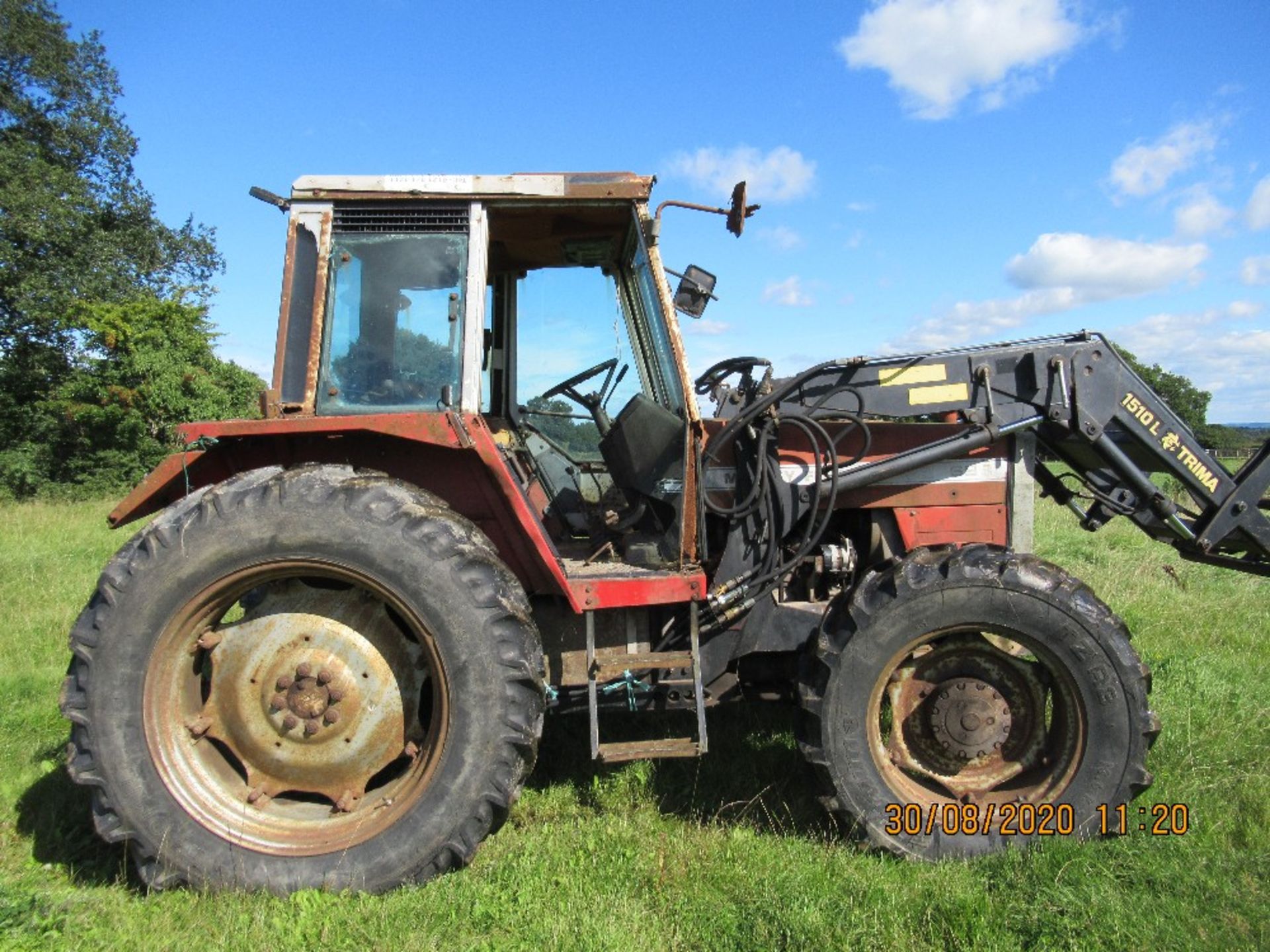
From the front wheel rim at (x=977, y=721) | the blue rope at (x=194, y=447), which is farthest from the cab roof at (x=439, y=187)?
the front wheel rim at (x=977, y=721)

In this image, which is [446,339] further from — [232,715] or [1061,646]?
[1061,646]

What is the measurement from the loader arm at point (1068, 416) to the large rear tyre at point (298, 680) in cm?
133

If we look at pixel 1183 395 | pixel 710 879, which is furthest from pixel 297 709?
pixel 1183 395

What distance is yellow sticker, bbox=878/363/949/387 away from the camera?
356 centimetres

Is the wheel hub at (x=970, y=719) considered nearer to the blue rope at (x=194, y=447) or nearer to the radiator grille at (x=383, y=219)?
the radiator grille at (x=383, y=219)

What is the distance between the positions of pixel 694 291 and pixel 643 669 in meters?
1.58

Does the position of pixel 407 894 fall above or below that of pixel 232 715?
below

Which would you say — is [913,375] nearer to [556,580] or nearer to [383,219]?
[556,580]

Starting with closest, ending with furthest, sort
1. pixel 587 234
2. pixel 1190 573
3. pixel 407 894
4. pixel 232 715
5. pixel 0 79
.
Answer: pixel 407 894 < pixel 232 715 < pixel 587 234 < pixel 1190 573 < pixel 0 79

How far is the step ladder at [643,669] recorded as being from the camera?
309 cm

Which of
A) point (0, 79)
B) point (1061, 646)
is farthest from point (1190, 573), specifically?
point (0, 79)

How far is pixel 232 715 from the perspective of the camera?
3061 millimetres

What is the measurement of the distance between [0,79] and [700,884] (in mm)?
28510

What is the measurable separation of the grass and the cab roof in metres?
2.48
